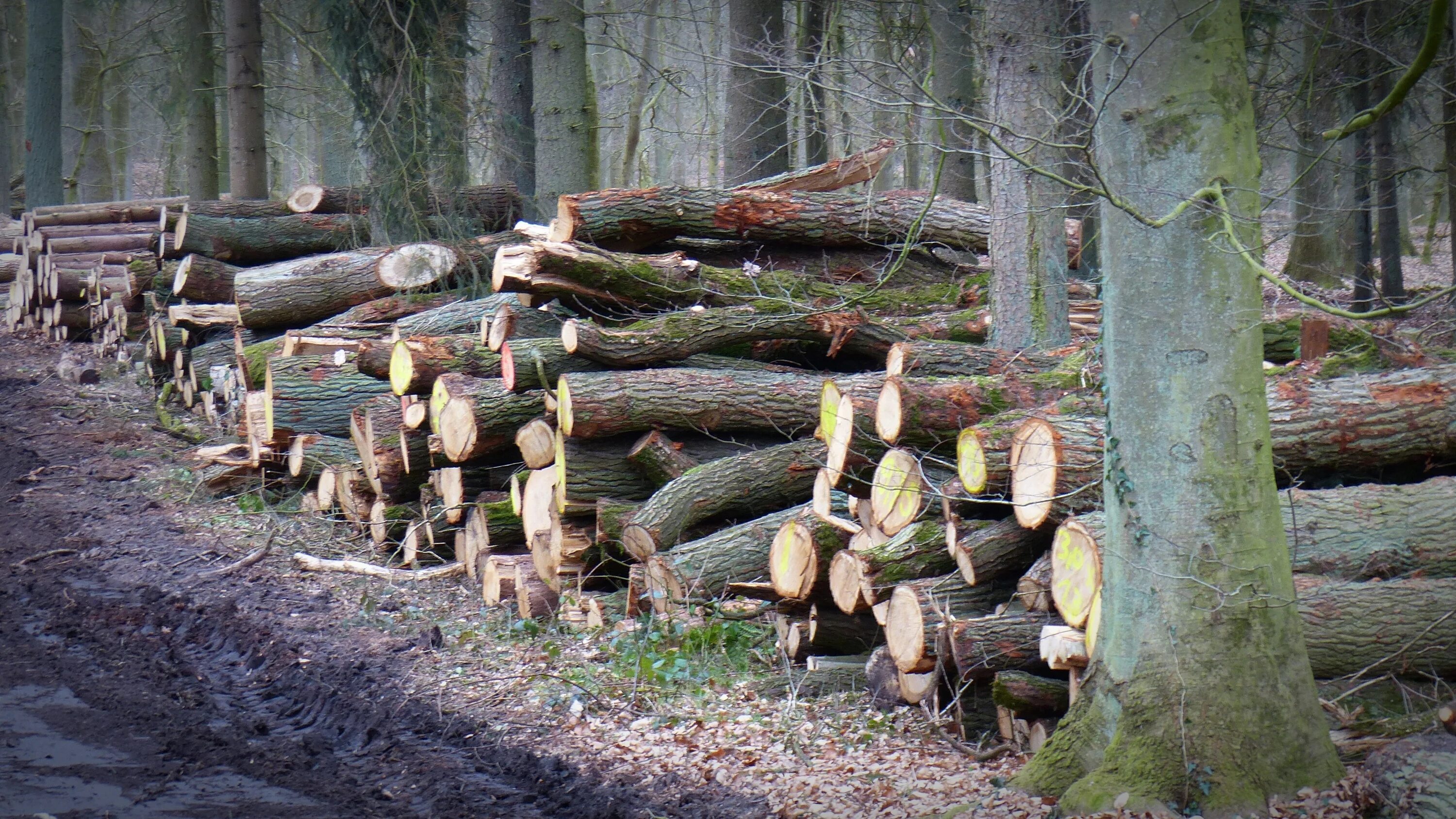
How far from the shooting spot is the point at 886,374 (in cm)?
631

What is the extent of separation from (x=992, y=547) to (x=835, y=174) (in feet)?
17.0

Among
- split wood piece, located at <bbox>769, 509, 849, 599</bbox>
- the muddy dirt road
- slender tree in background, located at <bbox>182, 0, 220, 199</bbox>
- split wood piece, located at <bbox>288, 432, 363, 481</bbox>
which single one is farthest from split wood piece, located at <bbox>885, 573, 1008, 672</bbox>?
slender tree in background, located at <bbox>182, 0, 220, 199</bbox>

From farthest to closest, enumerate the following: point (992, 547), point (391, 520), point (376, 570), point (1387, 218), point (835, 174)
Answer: point (1387, 218) < point (835, 174) < point (391, 520) < point (376, 570) < point (992, 547)

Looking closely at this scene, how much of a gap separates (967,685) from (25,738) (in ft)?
13.8

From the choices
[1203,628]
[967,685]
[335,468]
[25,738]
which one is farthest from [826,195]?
[25,738]

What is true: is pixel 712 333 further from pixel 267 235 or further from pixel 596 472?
pixel 267 235

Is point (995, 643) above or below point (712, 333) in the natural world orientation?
below

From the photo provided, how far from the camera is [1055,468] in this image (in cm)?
479

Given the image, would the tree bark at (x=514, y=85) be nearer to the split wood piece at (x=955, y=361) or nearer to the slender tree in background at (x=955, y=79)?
the slender tree in background at (x=955, y=79)

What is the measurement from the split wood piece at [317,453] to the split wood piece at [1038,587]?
586 centimetres

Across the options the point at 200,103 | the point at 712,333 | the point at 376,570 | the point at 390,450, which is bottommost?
the point at 376,570

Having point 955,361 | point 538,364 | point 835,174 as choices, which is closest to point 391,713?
point 538,364

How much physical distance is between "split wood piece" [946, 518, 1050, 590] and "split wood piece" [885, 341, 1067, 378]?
1457 mm

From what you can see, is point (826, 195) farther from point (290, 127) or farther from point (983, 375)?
point (290, 127)
